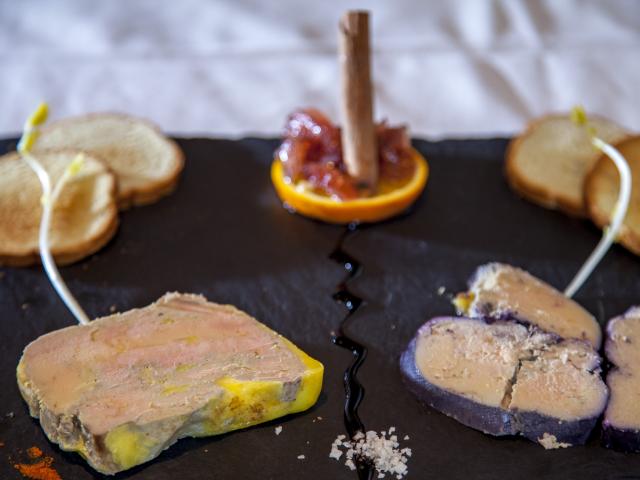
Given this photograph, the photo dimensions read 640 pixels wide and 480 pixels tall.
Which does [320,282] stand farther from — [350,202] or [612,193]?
[612,193]

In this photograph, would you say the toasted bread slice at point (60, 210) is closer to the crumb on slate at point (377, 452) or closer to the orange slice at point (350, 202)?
the orange slice at point (350, 202)

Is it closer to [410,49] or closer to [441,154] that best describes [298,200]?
[441,154]

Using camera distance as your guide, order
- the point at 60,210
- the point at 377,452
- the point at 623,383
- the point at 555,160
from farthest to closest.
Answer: the point at 555,160, the point at 60,210, the point at 623,383, the point at 377,452

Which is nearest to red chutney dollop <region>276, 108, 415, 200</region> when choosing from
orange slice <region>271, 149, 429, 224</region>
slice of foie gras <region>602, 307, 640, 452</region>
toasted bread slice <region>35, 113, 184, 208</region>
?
orange slice <region>271, 149, 429, 224</region>

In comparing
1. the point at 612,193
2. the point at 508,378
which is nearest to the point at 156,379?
the point at 508,378

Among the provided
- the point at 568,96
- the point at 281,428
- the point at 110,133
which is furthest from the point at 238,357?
the point at 568,96

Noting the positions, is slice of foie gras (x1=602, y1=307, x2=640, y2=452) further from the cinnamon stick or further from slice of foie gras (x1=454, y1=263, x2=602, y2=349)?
the cinnamon stick
